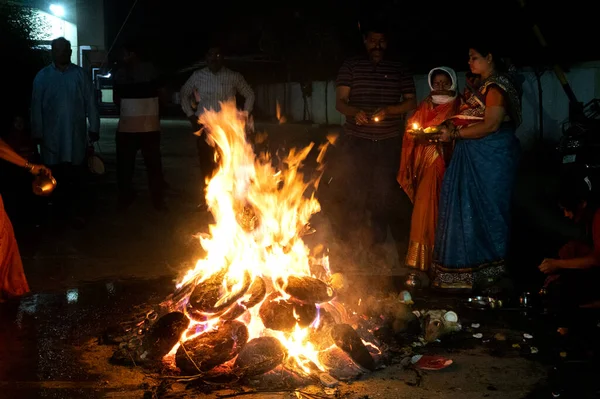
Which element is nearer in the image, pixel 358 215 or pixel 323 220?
pixel 358 215

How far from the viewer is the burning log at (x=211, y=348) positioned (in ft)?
16.2

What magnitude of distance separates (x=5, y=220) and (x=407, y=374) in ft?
12.2

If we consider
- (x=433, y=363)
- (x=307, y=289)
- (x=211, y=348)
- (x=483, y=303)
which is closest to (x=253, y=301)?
(x=307, y=289)

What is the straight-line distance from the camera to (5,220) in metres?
6.47

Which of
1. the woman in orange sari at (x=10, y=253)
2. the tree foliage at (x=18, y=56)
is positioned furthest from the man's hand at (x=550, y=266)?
the tree foliage at (x=18, y=56)

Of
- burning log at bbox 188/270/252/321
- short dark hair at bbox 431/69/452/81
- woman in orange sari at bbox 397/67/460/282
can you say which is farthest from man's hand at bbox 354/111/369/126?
burning log at bbox 188/270/252/321

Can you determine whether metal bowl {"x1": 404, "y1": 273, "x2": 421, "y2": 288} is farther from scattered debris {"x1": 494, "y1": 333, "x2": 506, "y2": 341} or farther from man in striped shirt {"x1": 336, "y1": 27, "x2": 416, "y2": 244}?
scattered debris {"x1": 494, "y1": 333, "x2": 506, "y2": 341}

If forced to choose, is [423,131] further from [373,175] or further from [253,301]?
[253,301]

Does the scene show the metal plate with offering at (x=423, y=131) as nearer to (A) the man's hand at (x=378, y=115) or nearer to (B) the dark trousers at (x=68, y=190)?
(A) the man's hand at (x=378, y=115)

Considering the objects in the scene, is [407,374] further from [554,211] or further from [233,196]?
[554,211]

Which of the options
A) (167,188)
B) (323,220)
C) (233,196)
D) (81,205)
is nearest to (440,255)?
(233,196)

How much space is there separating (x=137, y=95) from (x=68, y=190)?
1588 millimetres

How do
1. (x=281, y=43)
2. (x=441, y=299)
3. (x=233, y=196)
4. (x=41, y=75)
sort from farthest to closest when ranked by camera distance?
(x=281, y=43)
(x=41, y=75)
(x=441, y=299)
(x=233, y=196)

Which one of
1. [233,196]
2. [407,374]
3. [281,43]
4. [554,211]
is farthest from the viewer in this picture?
[281,43]
